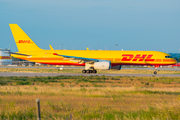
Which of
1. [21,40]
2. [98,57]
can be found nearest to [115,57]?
[98,57]

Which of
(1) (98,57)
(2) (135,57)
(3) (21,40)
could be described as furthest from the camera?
(3) (21,40)

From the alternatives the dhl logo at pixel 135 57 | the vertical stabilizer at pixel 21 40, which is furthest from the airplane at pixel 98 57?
the vertical stabilizer at pixel 21 40

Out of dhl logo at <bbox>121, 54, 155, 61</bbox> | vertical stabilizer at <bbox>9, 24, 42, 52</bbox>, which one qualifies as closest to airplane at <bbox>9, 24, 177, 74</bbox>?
dhl logo at <bbox>121, 54, 155, 61</bbox>

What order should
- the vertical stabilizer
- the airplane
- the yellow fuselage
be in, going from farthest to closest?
the vertical stabilizer
the yellow fuselage
the airplane

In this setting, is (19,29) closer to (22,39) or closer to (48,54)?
(22,39)

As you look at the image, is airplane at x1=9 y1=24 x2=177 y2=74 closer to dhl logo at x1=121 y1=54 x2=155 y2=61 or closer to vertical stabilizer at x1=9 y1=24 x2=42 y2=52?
dhl logo at x1=121 y1=54 x2=155 y2=61

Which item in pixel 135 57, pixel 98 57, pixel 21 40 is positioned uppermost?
pixel 21 40

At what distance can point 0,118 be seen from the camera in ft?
28.0

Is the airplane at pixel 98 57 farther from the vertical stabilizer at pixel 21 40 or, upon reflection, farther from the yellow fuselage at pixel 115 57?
the vertical stabilizer at pixel 21 40

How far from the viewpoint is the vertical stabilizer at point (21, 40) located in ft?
135

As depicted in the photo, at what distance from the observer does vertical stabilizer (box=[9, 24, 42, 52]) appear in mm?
41219

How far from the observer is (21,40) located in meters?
41.4

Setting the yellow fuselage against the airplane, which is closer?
the airplane

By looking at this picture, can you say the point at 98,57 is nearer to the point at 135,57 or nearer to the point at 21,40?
the point at 135,57
